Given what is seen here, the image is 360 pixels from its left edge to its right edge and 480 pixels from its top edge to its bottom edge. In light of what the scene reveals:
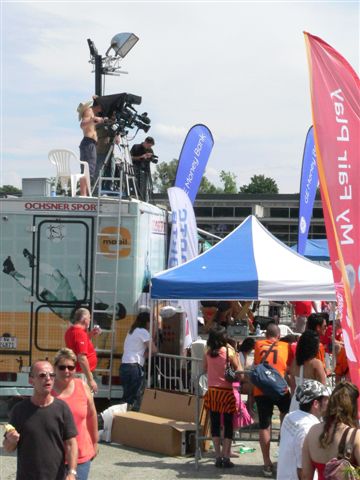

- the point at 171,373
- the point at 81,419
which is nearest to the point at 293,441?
the point at 81,419

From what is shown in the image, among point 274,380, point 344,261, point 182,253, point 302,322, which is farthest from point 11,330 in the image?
point 302,322

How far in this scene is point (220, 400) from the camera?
987 cm

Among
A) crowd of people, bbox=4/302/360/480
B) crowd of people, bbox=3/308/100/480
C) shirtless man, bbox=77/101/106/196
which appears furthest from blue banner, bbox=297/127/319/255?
crowd of people, bbox=3/308/100/480

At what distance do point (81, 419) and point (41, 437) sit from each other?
78 centimetres

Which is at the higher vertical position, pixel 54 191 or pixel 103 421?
pixel 54 191

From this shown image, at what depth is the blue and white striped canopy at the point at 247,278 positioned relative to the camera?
1038 centimetres

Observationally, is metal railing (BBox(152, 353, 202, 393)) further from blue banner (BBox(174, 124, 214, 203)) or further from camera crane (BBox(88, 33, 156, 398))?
blue banner (BBox(174, 124, 214, 203))

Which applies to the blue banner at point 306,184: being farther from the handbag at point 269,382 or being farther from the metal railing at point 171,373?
the handbag at point 269,382

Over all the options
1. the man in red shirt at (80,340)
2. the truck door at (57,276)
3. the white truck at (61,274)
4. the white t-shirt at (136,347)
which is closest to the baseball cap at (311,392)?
the man in red shirt at (80,340)

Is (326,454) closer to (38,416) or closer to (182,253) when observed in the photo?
(38,416)

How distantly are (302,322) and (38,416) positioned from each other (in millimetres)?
12432

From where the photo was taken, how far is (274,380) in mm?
9492

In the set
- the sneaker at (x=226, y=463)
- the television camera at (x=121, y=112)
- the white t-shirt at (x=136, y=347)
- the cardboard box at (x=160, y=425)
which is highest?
the television camera at (x=121, y=112)

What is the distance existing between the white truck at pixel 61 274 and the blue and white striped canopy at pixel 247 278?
1.29m
